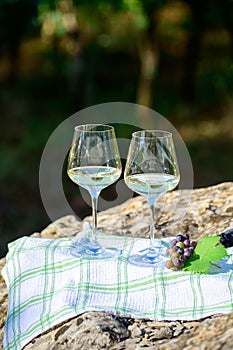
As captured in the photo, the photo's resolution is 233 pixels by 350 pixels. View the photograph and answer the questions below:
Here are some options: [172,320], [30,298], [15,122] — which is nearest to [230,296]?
[172,320]

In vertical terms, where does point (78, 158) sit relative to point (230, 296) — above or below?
above

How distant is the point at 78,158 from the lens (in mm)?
1518

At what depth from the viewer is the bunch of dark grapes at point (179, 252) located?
1.41 meters

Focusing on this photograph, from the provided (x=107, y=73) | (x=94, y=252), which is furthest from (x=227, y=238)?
(x=107, y=73)

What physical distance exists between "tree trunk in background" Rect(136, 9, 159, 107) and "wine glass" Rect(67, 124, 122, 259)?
578cm

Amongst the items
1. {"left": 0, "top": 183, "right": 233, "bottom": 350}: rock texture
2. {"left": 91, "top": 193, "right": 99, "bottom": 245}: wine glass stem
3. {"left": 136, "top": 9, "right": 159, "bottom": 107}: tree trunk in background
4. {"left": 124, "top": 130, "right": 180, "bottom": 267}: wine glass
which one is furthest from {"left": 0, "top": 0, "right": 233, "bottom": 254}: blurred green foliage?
{"left": 124, "top": 130, "right": 180, "bottom": 267}: wine glass

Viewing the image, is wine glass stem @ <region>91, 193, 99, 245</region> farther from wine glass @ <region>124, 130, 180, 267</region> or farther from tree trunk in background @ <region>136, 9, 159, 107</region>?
tree trunk in background @ <region>136, 9, 159, 107</region>

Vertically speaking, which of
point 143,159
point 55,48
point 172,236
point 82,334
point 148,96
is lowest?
point 82,334

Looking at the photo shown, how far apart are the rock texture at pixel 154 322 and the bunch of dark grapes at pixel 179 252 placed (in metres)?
0.17

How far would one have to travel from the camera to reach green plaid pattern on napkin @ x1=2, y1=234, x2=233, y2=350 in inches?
51.4

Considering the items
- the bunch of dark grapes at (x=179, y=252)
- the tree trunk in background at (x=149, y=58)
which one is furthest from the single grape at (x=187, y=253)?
the tree trunk in background at (x=149, y=58)

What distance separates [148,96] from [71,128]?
111cm

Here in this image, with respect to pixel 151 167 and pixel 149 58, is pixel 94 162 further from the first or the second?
pixel 149 58

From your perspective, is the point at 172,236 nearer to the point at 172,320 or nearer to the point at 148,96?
the point at 172,320
